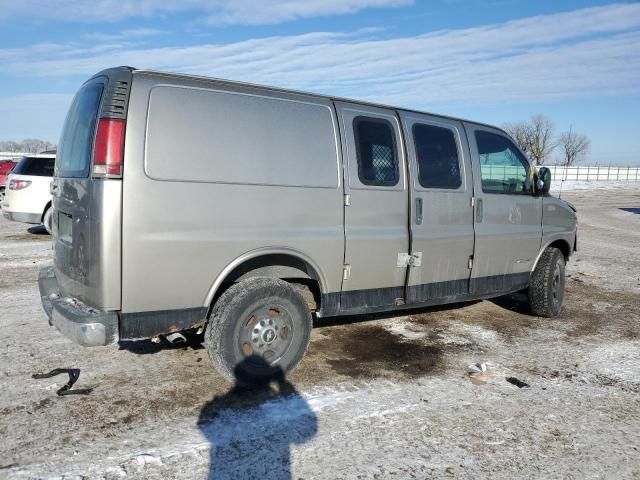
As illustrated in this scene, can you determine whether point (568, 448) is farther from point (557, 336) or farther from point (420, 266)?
point (557, 336)

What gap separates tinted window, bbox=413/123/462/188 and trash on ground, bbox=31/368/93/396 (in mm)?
3250

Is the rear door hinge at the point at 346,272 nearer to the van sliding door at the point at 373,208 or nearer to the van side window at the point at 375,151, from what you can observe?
the van sliding door at the point at 373,208

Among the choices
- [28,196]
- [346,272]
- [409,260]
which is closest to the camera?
[346,272]

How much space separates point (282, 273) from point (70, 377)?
1.80 m

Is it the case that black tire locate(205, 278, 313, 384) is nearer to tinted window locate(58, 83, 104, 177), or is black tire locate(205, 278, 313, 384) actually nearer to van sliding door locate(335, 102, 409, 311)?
van sliding door locate(335, 102, 409, 311)

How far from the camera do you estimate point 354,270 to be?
4.46m

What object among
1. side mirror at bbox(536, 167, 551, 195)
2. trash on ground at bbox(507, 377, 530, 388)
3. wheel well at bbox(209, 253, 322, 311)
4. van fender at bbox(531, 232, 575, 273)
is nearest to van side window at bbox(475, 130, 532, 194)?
side mirror at bbox(536, 167, 551, 195)

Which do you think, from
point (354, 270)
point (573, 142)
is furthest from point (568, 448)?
point (573, 142)

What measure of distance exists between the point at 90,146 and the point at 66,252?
33.3 inches

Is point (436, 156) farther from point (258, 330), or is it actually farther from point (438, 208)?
point (258, 330)

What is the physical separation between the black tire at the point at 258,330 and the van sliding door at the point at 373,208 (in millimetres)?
556

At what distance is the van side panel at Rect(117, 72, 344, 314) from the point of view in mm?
3438

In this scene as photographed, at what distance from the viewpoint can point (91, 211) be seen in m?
3.39

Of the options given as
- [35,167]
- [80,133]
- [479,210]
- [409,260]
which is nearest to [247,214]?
[80,133]
